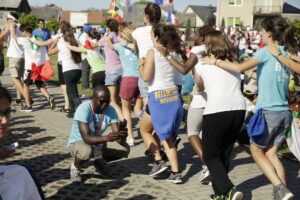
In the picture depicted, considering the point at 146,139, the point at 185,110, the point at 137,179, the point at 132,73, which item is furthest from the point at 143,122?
the point at 185,110

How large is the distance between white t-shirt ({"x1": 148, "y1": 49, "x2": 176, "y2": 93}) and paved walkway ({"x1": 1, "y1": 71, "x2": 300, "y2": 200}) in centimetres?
117

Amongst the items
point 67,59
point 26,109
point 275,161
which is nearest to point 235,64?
point 275,161

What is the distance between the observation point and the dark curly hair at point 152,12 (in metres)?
→ 5.74

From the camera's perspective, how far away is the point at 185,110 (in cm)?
804

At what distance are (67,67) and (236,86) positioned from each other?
4882 mm

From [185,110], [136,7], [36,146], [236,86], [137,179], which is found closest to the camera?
[236,86]

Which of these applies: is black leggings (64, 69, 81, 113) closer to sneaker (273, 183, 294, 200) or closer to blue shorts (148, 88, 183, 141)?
blue shorts (148, 88, 183, 141)

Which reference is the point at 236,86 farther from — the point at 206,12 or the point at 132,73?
the point at 206,12

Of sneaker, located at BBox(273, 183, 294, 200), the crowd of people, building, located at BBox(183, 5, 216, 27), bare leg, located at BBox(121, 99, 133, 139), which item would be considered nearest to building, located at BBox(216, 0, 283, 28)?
building, located at BBox(183, 5, 216, 27)

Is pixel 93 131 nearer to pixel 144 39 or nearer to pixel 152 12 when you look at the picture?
pixel 144 39

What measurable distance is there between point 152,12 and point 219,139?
2276 mm

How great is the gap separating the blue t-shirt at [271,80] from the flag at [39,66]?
20.0 ft

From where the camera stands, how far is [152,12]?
5.75m

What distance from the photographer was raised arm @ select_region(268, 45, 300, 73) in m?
4.10
